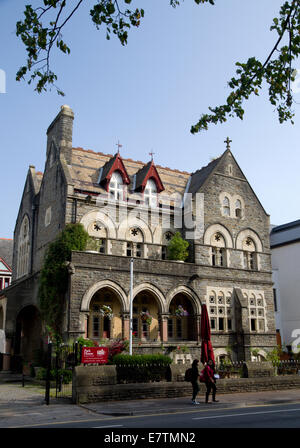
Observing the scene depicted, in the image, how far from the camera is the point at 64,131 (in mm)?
31203

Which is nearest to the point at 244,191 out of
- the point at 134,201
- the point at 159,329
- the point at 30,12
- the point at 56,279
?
the point at 134,201

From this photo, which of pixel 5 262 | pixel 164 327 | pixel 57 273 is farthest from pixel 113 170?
pixel 5 262

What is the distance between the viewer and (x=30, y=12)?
7609 mm

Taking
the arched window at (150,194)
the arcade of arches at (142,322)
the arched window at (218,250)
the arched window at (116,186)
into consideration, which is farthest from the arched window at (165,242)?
the arched window at (116,186)

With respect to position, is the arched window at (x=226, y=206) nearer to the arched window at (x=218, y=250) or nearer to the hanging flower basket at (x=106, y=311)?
the arched window at (x=218, y=250)

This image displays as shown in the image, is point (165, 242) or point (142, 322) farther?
point (165, 242)

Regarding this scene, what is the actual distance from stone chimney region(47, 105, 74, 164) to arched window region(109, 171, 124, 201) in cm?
319

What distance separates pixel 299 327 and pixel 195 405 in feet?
83.4

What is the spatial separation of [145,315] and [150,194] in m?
8.76

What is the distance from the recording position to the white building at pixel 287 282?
39219 millimetres

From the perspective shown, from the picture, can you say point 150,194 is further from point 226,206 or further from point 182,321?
point 182,321

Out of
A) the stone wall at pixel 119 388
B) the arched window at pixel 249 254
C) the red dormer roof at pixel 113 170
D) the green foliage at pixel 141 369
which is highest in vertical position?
Answer: the red dormer roof at pixel 113 170

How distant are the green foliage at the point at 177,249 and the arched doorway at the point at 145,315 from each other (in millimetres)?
2951
